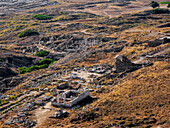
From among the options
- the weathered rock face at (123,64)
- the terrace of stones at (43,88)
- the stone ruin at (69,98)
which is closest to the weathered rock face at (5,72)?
the terrace of stones at (43,88)

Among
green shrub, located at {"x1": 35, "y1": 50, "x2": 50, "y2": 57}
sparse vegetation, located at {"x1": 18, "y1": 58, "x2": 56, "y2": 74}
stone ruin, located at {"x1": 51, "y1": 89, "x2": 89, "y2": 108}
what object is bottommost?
sparse vegetation, located at {"x1": 18, "y1": 58, "x2": 56, "y2": 74}

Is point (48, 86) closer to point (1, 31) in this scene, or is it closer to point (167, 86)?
point (167, 86)

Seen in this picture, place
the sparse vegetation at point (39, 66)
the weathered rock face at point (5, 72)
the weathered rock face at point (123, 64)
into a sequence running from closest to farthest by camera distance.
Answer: the weathered rock face at point (123, 64) < the weathered rock face at point (5, 72) < the sparse vegetation at point (39, 66)

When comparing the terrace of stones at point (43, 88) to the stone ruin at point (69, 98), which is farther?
the stone ruin at point (69, 98)

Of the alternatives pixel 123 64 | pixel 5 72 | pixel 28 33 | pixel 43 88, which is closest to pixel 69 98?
pixel 43 88

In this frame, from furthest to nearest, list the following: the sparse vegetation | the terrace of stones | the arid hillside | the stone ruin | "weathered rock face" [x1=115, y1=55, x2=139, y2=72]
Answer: the sparse vegetation
"weathered rock face" [x1=115, y1=55, x2=139, y2=72]
the stone ruin
the terrace of stones
the arid hillside

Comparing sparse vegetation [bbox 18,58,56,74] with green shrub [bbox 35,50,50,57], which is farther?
green shrub [bbox 35,50,50,57]

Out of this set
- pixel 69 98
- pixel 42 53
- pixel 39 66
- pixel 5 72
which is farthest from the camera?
pixel 42 53

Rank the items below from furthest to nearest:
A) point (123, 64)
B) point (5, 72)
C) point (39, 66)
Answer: point (39, 66) < point (5, 72) < point (123, 64)

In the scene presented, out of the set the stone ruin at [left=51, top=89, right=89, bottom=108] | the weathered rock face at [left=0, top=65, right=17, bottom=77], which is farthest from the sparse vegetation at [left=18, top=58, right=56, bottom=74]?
the stone ruin at [left=51, top=89, right=89, bottom=108]

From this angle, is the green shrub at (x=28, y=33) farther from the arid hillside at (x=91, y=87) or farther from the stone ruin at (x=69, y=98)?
the stone ruin at (x=69, y=98)

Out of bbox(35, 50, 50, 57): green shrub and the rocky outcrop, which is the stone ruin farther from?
bbox(35, 50, 50, 57): green shrub

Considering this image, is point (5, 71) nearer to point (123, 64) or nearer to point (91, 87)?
point (91, 87)
